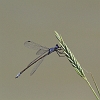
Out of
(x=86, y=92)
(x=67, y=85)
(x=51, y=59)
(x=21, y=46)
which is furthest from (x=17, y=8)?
(x=86, y=92)

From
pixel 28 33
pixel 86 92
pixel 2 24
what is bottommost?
pixel 86 92

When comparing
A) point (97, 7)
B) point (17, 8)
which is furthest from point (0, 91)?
point (97, 7)

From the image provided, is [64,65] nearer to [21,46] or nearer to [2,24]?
[21,46]

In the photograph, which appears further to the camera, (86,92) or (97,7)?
(97,7)

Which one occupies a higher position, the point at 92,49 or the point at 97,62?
the point at 92,49

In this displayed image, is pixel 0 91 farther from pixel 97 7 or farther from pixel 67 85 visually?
pixel 97 7

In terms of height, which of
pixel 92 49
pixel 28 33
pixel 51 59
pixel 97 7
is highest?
pixel 28 33
